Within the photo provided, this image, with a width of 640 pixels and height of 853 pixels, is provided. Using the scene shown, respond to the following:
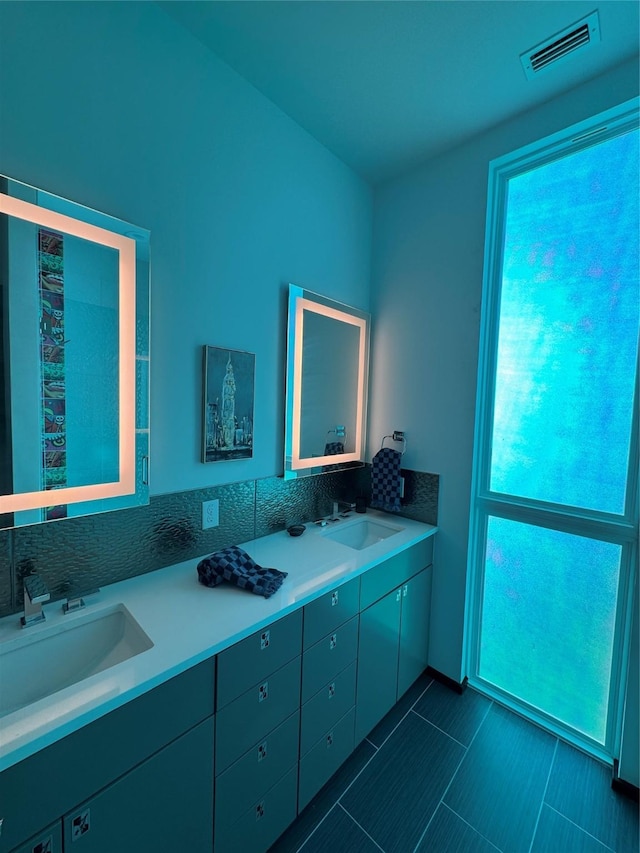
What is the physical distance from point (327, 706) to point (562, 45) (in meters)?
2.70

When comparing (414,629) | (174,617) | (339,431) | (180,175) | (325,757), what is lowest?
(325,757)

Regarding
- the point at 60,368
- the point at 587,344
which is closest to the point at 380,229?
the point at 587,344

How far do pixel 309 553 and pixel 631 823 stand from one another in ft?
5.18

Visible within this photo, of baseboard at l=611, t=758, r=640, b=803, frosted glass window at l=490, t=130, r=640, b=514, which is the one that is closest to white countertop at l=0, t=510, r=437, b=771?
frosted glass window at l=490, t=130, r=640, b=514

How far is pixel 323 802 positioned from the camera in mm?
1378

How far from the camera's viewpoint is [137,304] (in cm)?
123

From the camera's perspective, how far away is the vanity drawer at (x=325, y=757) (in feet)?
4.26

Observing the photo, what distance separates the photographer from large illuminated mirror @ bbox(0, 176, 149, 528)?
101cm

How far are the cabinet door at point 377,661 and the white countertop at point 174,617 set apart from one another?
0.27 meters

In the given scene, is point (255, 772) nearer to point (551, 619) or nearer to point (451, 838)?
point (451, 838)

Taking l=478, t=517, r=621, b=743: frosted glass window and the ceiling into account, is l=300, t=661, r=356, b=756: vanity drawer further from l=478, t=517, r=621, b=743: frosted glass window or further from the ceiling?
the ceiling

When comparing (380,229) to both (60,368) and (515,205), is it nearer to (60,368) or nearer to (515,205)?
(515,205)

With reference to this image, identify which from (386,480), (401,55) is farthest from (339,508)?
(401,55)

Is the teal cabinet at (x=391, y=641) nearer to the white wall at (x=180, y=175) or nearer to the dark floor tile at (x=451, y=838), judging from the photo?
the dark floor tile at (x=451, y=838)
